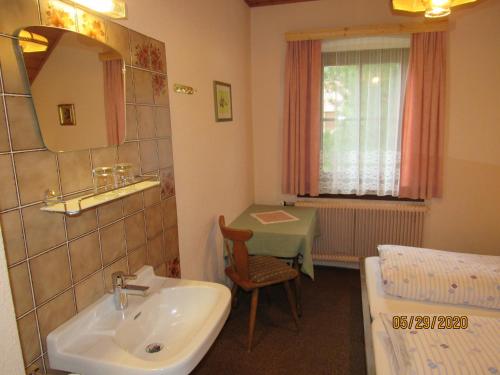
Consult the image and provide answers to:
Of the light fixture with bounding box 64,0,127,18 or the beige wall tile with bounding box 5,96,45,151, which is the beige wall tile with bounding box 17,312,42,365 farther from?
the light fixture with bounding box 64,0,127,18

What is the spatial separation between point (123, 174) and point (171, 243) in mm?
657

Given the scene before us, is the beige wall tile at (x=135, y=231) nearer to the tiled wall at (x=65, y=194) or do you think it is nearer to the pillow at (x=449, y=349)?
the tiled wall at (x=65, y=194)

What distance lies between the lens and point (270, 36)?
3553 mm

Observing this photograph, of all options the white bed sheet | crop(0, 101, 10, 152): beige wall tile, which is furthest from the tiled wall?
the white bed sheet

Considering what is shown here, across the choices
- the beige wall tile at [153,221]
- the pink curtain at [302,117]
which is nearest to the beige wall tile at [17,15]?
the beige wall tile at [153,221]

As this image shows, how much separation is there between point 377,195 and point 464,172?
2.63ft

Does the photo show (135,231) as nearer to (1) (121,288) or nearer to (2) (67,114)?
(1) (121,288)

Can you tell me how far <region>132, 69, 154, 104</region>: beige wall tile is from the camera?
5.46 ft

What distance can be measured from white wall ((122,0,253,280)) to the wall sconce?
0.10ft

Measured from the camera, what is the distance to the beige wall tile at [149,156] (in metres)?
1.73

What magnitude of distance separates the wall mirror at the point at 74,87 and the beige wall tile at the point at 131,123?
0.14ft

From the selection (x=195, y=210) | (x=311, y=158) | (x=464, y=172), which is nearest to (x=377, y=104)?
(x=311, y=158)

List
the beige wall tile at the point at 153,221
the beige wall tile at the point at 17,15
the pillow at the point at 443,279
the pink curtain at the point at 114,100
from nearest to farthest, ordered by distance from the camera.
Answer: the beige wall tile at the point at 17,15 < the pink curtain at the point at 114,100 < the beige wall tile at the point at 153,221 < the pillow at the point at 443,279
